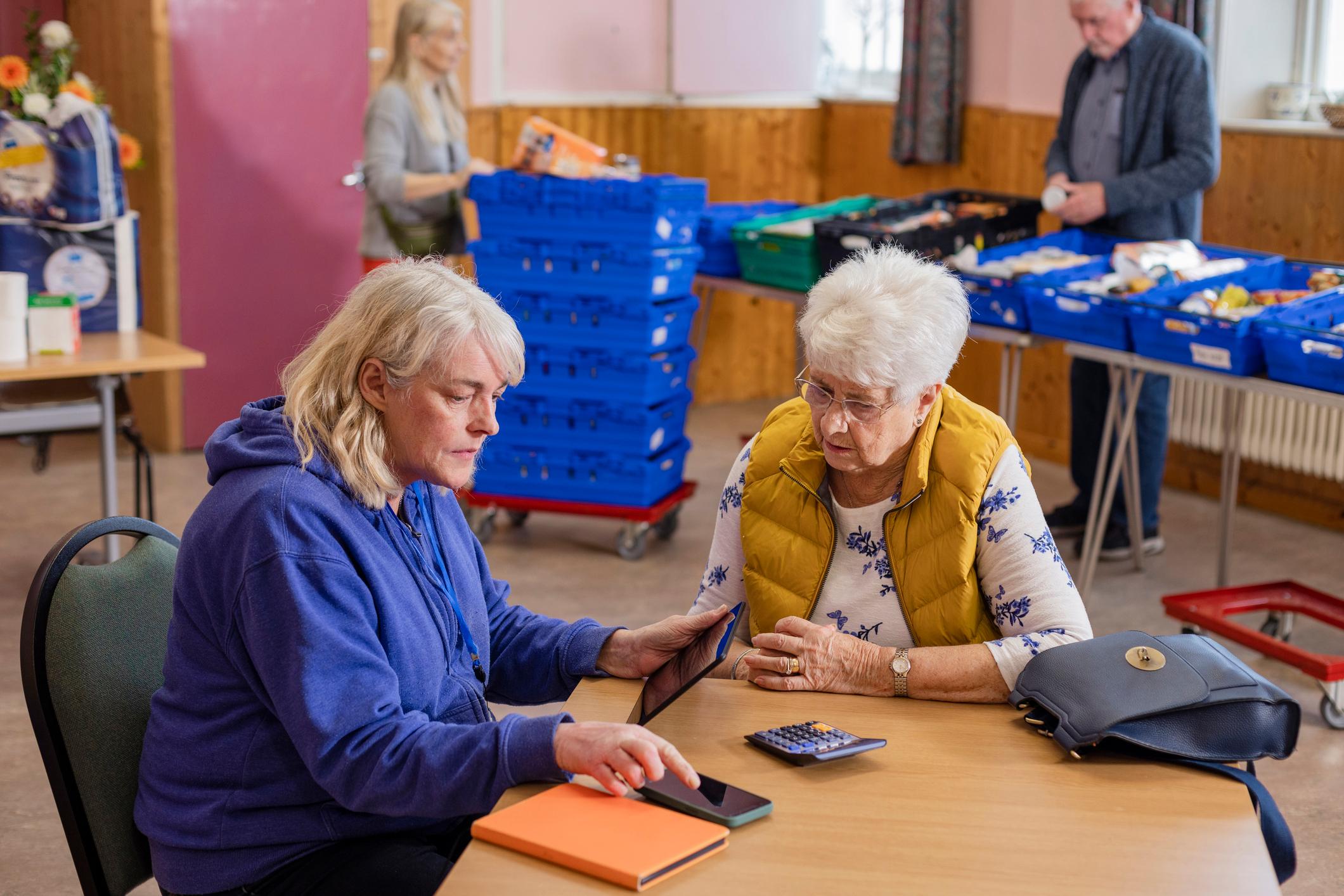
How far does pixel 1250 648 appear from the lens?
3.79 metres

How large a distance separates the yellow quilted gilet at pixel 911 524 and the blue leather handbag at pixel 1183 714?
32 cm

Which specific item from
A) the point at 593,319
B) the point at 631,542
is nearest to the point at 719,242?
the point at 593,319

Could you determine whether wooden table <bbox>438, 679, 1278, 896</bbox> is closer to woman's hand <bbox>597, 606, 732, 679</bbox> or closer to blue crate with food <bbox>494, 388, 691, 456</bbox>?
woman's hand <bbox>597, 606, 732, 679</bbox>

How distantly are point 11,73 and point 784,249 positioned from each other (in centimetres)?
255

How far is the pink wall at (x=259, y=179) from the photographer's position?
18.4ft

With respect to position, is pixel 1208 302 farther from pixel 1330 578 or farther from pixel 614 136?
pixel 614 136

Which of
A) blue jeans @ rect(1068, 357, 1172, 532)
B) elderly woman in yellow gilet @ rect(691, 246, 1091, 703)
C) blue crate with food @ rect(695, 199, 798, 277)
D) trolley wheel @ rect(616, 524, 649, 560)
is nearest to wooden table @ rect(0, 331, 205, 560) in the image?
trolley wheel @ rect(616, 524, 649, 560)

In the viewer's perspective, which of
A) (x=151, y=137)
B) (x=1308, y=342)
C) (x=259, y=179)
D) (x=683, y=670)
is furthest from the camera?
(x=259, y=179)

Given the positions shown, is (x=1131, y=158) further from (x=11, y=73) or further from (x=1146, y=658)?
(x=11, y=73)

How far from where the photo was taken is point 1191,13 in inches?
195

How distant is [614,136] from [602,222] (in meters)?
2.39

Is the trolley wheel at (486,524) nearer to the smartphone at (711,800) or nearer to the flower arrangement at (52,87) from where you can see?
the flower arrangement at (52,87)

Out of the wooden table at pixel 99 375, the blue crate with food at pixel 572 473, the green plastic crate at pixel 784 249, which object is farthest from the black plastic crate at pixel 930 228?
the wooden table at pixel 99 375

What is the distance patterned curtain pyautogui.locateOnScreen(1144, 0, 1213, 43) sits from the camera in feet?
16.2
